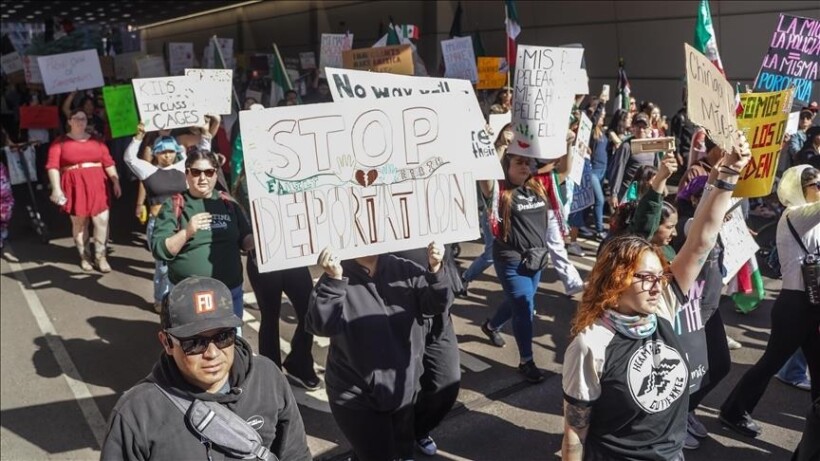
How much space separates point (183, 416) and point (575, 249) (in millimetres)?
7441

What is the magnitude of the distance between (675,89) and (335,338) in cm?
1306

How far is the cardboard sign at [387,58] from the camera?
6.68 metres

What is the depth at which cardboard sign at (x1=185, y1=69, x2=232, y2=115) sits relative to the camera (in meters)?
6.39

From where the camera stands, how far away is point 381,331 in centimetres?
321

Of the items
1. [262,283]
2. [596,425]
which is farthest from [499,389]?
[596,425]

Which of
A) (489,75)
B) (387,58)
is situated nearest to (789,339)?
(387,58)

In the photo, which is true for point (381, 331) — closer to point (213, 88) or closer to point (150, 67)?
point (213, 88)

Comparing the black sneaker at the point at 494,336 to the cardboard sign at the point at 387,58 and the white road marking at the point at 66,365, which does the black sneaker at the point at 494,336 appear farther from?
the white road marking at the point at 66,365

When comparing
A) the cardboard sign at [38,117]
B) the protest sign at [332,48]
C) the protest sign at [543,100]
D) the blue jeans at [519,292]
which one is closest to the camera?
the protest sign at [543,100]

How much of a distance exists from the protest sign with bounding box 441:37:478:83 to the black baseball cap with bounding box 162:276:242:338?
9.55 m

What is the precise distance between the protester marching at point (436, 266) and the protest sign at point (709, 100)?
0.01 m

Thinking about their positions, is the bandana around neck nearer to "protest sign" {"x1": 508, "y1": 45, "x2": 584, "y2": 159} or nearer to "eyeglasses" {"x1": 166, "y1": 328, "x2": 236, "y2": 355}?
"eyeglasses" {"x1": 166, "y1": 328, "x2": 236, "y2": 355}

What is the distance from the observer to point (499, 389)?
5.16m

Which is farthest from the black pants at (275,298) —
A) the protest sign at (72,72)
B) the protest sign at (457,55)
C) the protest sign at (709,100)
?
the protest sign at (457,55)
